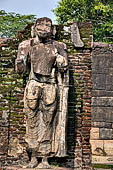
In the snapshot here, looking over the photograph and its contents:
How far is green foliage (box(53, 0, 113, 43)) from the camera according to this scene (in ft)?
67.9

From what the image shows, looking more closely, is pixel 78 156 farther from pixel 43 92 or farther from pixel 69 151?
pixel 43 92

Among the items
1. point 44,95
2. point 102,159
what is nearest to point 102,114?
point 102,159

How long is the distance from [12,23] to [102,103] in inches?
597

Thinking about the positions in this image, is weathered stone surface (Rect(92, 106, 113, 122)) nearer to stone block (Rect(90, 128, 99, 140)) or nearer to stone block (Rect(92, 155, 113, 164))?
stone block (Rect(90, 128, 99, 140))

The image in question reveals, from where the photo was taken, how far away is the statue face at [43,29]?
264 inches

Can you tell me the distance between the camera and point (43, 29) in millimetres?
6715

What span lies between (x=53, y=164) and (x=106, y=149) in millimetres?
3653

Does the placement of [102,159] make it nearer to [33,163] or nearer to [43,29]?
[33,163]

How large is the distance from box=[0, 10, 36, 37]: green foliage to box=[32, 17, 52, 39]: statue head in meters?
17.1

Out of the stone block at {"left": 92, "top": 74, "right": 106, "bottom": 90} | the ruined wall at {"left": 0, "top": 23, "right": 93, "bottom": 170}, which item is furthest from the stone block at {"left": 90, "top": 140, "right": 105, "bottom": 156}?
the ruined wall at {"left": 0, "top": 23, "right": 93, "bottom": 170}

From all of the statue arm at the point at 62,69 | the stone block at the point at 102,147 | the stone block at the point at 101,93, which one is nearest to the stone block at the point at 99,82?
the stone block at the point at 101,93

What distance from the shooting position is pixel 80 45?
768cm

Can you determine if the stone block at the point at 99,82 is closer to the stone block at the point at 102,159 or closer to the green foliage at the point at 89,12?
the stone block at the point at 102,159

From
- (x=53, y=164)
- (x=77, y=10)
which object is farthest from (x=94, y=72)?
(x=77, y=10)
